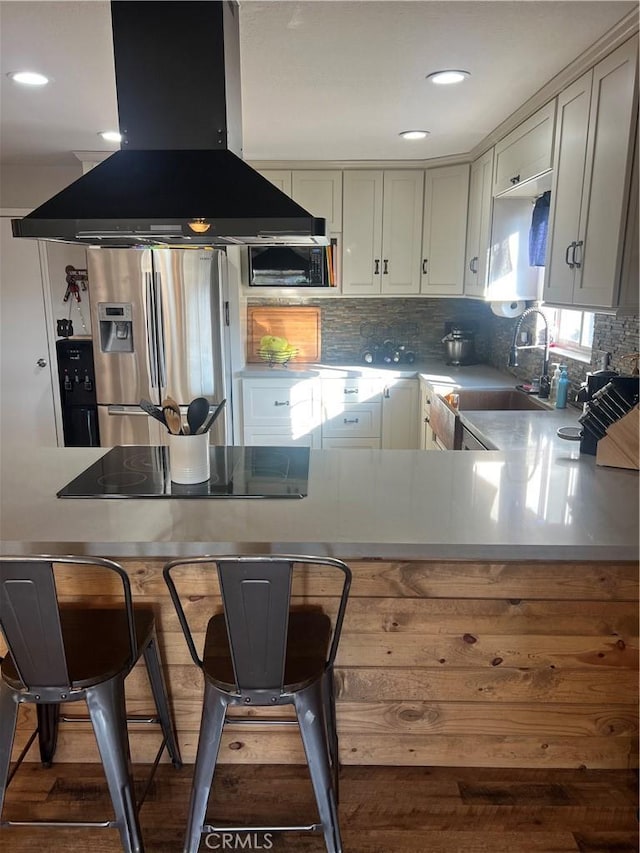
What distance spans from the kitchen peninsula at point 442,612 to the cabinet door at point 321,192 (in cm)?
278

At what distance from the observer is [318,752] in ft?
4.88

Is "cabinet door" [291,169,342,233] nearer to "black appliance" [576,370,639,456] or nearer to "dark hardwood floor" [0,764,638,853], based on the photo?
"black appliance" [576,370,639,456]

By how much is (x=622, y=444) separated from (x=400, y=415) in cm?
231

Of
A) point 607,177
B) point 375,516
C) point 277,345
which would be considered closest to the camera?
Answer: point 375,516

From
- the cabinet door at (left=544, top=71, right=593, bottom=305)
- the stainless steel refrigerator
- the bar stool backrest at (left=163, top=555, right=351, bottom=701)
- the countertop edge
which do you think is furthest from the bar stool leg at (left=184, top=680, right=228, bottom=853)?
the stainless steel refrigerator

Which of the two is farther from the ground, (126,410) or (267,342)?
(267,342)

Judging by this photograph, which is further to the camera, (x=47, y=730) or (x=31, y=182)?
(x=31, y=182)

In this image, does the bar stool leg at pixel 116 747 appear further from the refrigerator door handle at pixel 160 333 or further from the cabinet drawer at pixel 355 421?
the cabinet drawer at pixel 355 421

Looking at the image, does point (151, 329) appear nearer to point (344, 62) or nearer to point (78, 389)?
point (78, 389)

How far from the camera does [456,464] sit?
2.11 metres

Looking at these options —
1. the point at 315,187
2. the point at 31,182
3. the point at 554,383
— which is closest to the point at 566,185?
the point at 554,383

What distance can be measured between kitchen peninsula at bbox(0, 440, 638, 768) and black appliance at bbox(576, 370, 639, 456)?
22cm

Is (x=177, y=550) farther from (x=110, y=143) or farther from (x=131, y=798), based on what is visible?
(x=110, y=143)

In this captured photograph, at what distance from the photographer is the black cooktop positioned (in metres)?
1.84
